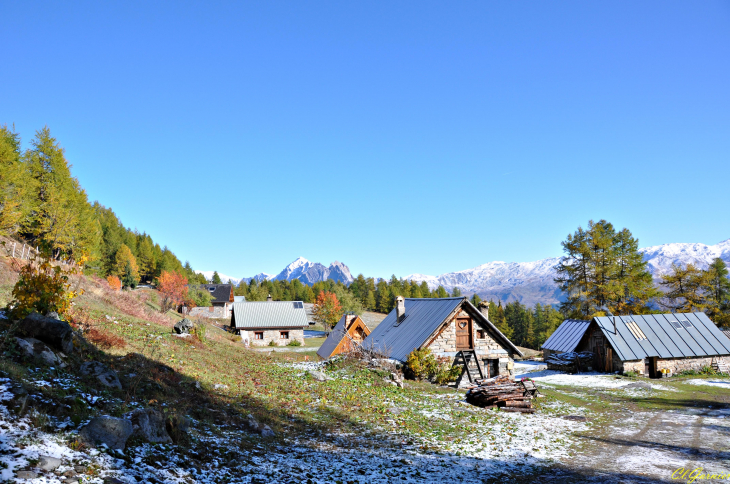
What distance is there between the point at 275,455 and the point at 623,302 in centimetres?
5149

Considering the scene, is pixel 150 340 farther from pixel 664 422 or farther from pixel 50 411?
pixel 664 422

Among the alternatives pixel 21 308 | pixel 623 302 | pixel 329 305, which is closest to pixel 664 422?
pixel 21 308

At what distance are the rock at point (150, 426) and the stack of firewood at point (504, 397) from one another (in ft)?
48.1

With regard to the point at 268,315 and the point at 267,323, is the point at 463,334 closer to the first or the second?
the point at 267,323

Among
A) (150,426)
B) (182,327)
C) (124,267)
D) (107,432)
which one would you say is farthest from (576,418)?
(124,267)

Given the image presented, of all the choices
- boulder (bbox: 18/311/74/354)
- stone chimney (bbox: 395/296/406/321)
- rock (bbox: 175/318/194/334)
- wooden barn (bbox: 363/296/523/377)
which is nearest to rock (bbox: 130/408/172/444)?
boulder (bbox: 18/311/74/354)

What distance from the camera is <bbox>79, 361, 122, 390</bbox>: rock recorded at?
9606 mm

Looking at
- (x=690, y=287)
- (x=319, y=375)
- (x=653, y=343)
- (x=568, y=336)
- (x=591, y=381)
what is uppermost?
(x=690, y=287)

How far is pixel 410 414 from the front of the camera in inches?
620

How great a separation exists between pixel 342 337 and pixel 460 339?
13203mm

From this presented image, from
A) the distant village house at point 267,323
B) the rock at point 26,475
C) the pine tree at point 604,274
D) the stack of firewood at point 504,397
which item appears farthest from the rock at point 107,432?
the distant village house at point 267,323

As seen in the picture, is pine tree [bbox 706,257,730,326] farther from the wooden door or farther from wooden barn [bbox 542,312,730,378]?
the wooden door

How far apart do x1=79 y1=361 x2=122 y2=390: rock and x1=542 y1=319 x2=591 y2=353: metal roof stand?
1491 inches

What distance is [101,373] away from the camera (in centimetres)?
988
